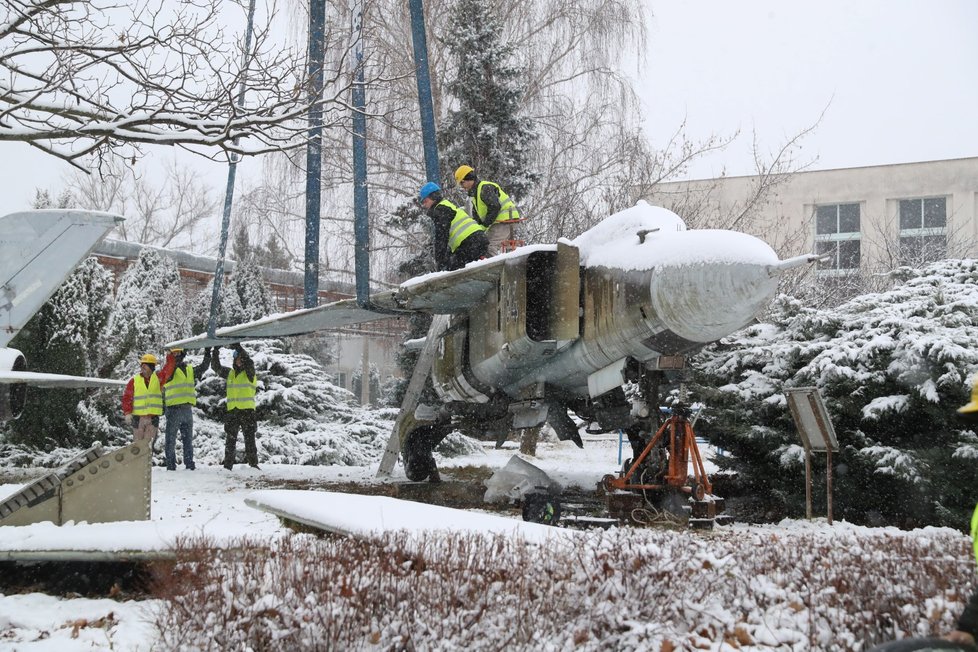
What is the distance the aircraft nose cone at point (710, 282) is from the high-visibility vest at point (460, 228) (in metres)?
2.75

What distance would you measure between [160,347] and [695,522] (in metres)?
14.5

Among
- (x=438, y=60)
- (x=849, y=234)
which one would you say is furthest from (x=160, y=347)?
(x=849, y=234)

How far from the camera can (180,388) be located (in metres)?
13.6

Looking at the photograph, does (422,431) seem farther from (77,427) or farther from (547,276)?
(77,427)

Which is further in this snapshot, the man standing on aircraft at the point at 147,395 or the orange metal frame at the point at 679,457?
the man standing on aircraft at the point at 147,395

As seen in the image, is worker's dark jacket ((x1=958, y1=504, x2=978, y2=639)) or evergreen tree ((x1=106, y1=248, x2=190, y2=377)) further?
evergreen tree ((x1=106, y1=248, x2=190, y2=377))

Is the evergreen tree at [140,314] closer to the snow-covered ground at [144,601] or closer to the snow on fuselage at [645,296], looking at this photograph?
the snow-covered ground at [144,601]

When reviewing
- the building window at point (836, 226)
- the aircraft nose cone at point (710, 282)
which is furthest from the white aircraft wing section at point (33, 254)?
the building window at point (836, 226)

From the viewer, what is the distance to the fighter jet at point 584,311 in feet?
21.7

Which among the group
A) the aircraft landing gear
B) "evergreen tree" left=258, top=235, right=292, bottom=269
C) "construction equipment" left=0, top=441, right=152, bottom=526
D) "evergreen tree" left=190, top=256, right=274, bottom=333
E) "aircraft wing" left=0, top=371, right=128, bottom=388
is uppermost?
"evergreen tree" left=258, top=235, right=292, bottom=269

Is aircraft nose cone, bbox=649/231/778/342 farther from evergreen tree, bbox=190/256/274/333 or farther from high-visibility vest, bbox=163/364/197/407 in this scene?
evergreen tree, bbox=190/256/274/333

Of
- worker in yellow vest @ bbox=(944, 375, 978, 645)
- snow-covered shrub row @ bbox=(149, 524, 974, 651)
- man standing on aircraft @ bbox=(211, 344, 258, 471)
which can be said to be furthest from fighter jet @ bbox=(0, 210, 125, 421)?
worker in yellow vest @ bbox=(944, 375, 978, 645)

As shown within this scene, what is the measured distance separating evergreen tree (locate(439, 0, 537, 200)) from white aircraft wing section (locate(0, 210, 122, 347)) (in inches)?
363

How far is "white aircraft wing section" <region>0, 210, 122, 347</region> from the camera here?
25.7 feet
